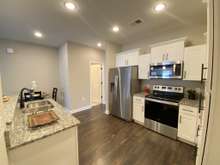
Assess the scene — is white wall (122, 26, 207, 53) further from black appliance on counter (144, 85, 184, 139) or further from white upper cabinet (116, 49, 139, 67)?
black appliance on counter (144, 85, 184, 139)

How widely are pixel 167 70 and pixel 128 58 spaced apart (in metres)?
1.34

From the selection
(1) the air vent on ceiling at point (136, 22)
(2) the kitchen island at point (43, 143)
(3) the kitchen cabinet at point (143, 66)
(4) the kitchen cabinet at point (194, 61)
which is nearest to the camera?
(2) the kitchen island at point (43, 143)

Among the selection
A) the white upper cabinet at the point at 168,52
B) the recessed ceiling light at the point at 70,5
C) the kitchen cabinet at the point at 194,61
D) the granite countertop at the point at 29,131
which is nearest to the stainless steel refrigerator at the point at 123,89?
the white upper cabinet at the point at 168,52

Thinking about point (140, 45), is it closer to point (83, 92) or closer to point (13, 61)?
Result: point (83, 92)

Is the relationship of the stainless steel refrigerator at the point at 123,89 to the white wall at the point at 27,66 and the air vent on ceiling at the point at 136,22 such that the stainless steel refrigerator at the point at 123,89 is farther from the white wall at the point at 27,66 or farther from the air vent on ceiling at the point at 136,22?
the white wall at the point at 27,66

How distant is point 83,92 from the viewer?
4582mm

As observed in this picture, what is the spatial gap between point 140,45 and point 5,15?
11.8 ft

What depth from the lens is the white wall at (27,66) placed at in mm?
3723

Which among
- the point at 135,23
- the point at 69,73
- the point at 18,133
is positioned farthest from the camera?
the point at 69,73

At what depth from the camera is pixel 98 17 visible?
2.26 m

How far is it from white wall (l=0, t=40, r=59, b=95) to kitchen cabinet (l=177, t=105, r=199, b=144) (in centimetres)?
496

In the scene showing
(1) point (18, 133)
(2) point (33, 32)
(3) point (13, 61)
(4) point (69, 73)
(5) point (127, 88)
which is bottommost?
(1) point (18, 133)

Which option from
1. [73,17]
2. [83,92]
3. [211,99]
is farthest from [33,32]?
[211,99]

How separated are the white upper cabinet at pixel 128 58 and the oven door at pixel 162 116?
1.35m
